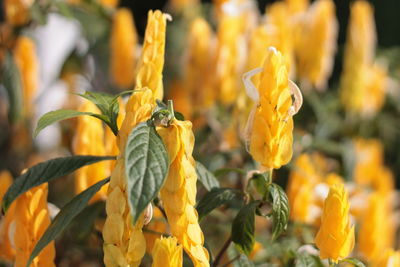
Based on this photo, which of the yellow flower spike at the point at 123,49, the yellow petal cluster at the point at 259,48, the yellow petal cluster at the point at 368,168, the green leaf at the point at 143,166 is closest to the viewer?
the green leaf at the point at 143,166

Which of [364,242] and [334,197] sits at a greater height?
[334,197]

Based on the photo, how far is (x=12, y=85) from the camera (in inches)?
62.4

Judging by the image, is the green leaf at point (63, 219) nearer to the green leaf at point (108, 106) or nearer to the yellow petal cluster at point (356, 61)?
the green leaf at point (108, 106)

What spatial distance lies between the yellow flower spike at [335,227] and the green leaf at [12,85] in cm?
92

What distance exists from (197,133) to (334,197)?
0.79m

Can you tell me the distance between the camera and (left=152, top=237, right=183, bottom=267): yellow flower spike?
807mm

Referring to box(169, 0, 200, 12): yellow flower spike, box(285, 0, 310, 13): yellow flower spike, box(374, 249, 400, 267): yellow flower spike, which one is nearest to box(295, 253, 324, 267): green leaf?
box(374, 249, 400, 267): yellow flower spike

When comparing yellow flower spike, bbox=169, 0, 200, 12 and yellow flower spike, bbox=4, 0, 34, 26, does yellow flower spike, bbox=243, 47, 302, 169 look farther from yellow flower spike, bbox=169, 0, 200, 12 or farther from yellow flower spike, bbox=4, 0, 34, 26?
yellow flower spike, bbox=169, 0, 200, 12

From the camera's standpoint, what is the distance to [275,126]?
0.87 meters

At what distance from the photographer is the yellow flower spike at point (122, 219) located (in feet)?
2.66

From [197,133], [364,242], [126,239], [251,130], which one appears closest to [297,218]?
[364,242]

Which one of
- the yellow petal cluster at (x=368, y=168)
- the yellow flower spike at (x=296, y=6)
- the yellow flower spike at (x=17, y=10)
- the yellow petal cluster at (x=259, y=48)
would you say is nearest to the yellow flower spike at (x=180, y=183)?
the yellow petal cluster at (x=259, y=48)

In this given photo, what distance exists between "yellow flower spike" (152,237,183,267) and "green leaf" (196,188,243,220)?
0.14m

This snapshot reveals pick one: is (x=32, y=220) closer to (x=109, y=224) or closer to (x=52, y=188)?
(x=109, y=224)
